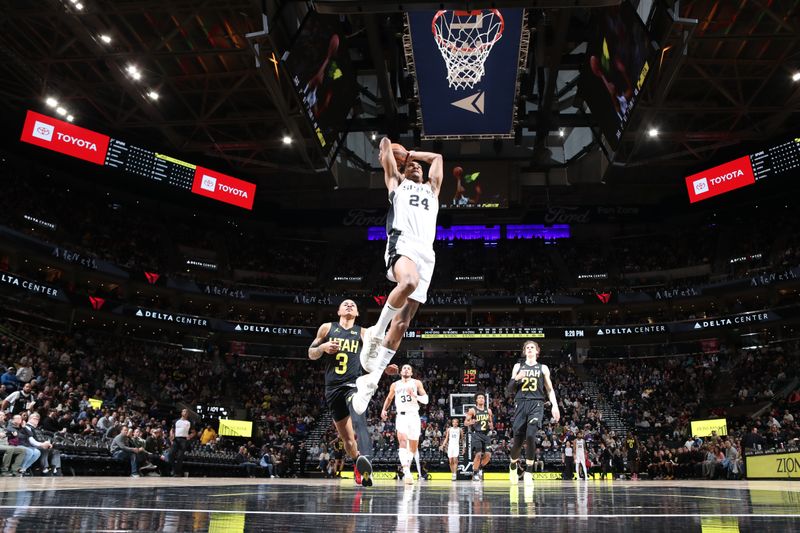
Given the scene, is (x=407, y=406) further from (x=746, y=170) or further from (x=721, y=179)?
(x=721, y=179)

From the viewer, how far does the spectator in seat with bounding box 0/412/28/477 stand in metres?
12.0

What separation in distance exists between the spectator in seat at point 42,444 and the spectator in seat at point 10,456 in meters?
0.37

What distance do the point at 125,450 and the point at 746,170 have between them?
1105 inches

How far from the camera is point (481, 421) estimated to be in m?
13.4

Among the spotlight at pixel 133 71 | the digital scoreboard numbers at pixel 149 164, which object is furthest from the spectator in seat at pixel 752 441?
the digital scoreboard numbers at pixel 149 164

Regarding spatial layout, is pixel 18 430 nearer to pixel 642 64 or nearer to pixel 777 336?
pixel 642 64

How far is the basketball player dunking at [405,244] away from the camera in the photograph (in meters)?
5.66

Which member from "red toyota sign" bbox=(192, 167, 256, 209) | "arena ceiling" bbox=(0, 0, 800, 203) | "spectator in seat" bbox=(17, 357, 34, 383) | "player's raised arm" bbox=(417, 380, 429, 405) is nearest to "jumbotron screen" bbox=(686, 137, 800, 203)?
"arena ceiling" bbox=(0, 0, 800, 203)

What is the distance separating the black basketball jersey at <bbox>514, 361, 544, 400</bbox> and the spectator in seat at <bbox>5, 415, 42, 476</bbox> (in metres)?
9.89

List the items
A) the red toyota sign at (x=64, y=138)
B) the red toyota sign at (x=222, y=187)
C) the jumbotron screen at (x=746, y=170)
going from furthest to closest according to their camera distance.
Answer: the red toyota sign at (x=222, y=187) < the jumbotron screen at (x=746, y=170) < the red toyota sign at (x=64, y=138)

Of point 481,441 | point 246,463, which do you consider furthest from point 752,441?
point 246,463

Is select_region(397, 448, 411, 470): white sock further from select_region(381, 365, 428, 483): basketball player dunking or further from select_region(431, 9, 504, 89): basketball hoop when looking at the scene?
select_region(431, 9, 504, 89): basketball hoop

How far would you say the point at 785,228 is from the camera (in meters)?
33.6

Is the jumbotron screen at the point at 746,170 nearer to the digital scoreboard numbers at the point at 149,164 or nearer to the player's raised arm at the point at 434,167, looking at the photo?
the digital scoreboard numbers at the point at 149,164
